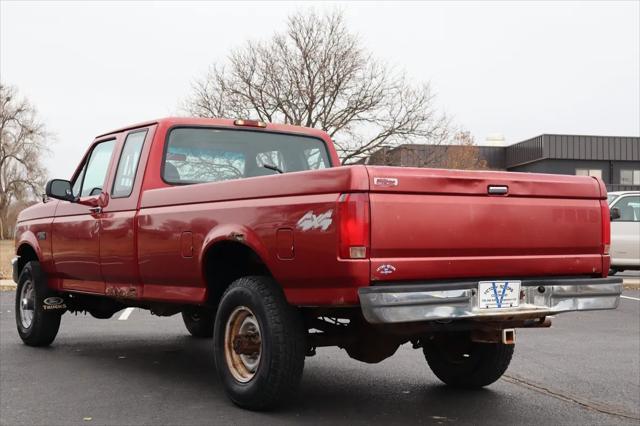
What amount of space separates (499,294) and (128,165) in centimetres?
344

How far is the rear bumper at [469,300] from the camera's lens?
4.41 metres

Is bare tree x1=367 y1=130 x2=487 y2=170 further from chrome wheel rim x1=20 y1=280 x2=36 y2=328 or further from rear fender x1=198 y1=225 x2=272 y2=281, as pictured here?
rear fender x1=198 y1=225 x2=272 y2=281

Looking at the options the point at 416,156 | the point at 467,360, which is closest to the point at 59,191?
the point at 467,360

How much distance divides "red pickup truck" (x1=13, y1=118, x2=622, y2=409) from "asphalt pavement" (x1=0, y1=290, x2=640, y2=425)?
32 cm

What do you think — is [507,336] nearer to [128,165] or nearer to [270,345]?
[270,345]

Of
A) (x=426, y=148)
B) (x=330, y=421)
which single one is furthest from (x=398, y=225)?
(x=426, y=148)

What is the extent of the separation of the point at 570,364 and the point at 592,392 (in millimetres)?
1253

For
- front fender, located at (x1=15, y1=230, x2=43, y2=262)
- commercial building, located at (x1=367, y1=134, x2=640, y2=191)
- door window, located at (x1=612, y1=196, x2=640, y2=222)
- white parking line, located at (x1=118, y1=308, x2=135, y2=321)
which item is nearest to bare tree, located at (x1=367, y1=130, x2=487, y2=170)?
commercial building, located at (x1=367, y1=134, x2=640, y2=191)

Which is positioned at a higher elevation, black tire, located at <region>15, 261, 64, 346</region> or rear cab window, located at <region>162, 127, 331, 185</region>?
rear cab window, located at <region>162, 127, 331, 185</region>

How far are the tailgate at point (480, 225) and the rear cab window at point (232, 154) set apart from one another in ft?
7.76

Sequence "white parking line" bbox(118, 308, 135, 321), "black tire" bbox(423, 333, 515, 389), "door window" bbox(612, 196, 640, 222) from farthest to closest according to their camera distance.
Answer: "door window" bbox(612, 196, 640, 222)
"white parking line" bbox(118, 308, 135, 321)
"black tire" bbox(423, 333, 515, 389)

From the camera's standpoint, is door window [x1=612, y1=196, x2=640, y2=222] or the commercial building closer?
door window [x1=612, y1=196, x2=640, y2=222]

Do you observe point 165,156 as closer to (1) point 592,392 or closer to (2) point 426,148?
(1) point 592,392

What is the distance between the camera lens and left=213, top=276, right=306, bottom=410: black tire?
492 cm
